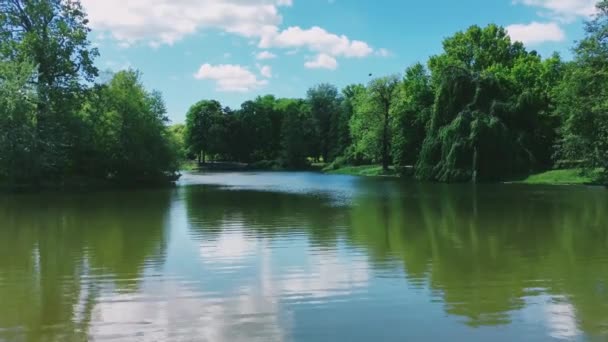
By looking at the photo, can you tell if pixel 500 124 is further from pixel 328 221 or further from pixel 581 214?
pixel 328 221

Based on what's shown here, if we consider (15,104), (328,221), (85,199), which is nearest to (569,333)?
(328,221)

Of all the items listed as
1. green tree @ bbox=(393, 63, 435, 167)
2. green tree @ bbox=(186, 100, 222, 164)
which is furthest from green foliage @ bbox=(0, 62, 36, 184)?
green tree @ bbox=(186, 100, 222, 164)

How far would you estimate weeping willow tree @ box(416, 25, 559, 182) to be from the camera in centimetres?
4234

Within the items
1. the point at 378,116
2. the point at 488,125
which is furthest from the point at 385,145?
the point at 488,125

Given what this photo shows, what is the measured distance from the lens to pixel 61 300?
7941 mm

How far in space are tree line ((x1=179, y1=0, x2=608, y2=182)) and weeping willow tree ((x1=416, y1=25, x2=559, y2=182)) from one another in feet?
0.26

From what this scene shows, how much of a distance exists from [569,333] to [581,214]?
13989 millimetres

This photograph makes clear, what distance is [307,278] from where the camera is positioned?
363 inches

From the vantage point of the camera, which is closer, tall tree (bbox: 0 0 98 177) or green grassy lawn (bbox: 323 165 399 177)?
tall tree (bbox: 0 0 98 177)

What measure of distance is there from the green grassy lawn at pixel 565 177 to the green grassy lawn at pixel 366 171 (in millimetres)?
18183

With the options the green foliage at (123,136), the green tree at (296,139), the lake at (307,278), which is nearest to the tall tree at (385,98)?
the green tree at (296,139)

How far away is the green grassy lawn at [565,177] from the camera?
36.4 meters

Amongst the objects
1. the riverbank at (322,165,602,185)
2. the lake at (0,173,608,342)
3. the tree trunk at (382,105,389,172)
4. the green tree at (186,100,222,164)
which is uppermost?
the green tree at (186,100,222,164)

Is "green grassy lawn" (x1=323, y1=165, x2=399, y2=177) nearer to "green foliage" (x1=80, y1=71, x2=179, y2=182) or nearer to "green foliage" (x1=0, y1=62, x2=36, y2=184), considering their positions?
"green foliage" (x1=80, y1=71, x2=179, y2=182)
